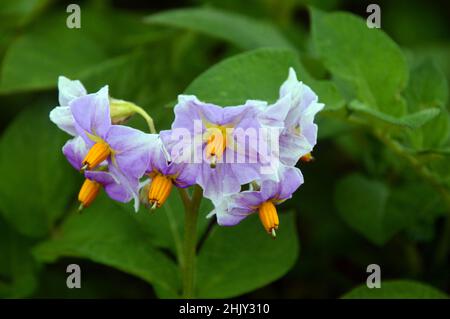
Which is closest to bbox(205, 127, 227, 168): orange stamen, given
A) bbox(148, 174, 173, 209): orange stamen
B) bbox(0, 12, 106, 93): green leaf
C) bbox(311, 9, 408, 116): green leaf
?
bbox(148, 174, 173, 209): orange stamen

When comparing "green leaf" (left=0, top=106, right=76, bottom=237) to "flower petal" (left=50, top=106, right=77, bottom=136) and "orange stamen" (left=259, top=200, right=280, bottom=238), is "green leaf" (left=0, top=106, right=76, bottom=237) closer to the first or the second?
"flower petal" (left=50, top=106, right=77, bottom=136)

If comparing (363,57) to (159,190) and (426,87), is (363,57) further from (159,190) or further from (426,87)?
(159,190)

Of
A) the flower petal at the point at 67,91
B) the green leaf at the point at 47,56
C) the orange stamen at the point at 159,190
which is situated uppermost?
the green leaf at the point at 47,56

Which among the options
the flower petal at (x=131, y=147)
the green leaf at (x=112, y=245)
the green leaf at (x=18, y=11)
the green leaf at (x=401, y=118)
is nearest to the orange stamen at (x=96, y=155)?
the flower petal at (x=131, y=147)

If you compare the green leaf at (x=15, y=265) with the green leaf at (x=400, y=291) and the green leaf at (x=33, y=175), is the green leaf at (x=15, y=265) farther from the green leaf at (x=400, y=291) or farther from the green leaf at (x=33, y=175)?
the green leaf at (x=400, y=291)

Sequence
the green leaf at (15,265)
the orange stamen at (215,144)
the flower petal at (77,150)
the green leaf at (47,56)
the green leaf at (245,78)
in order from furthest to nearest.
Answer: the green leaf at (47,56) → the green leaf at (15,265) → the green leaf at (245,78) → the flower petal at (77,150) → the orange stamen at (215,144)

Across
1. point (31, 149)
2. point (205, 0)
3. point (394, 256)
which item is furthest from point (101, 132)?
point (205, 0)
